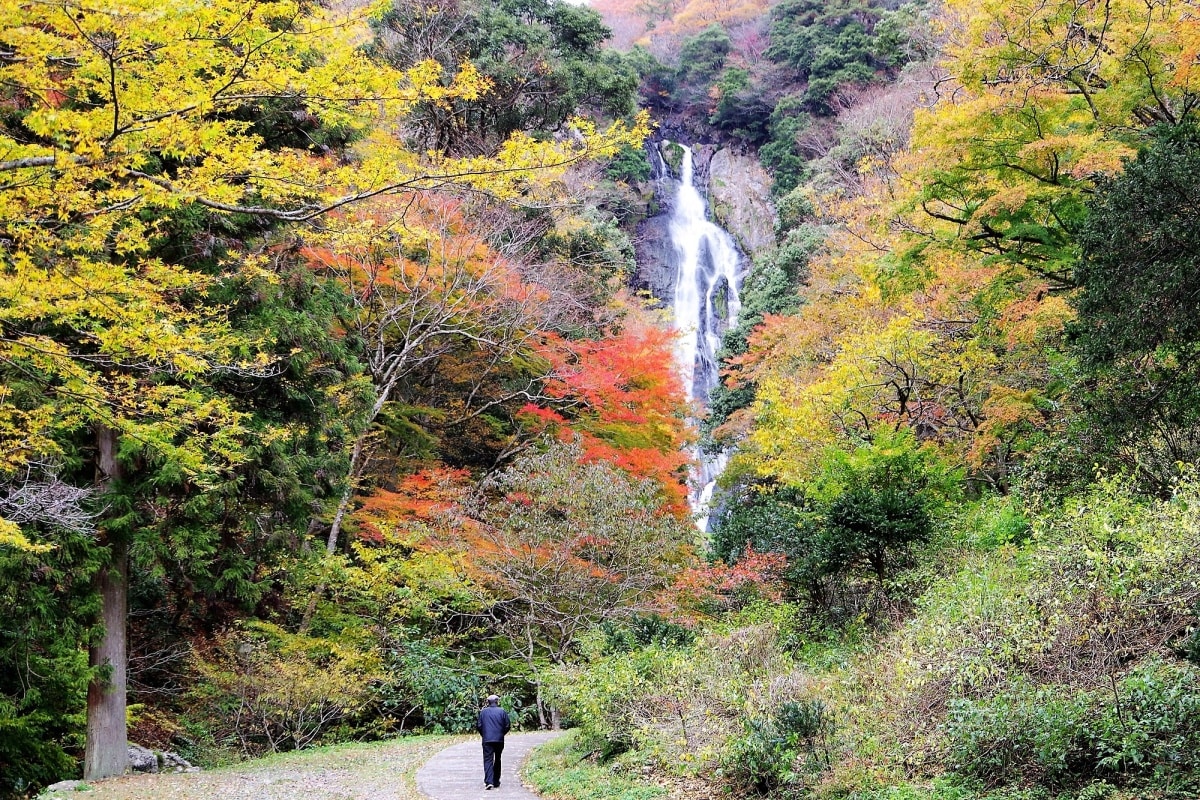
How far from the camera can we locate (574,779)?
833 centimetres

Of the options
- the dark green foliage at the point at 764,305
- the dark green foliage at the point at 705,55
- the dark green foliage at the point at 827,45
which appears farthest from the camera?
the dark green foliage at the point at 705,55

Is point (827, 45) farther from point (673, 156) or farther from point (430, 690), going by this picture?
point (430, 690)

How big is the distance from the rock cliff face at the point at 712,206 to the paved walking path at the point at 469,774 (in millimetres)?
Result: 27086

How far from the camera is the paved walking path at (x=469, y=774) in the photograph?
8539 mm

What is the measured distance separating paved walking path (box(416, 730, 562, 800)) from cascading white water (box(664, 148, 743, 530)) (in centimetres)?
1931

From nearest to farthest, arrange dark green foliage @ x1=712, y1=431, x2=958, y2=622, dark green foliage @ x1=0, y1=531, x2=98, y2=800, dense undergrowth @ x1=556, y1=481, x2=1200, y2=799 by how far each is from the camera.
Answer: dense undergrowth @ x1=556, y1=481, x2=1200, y2=799, dark green foliage @ x1=0, y1=531, x2=98, y2=800, dark green foliage @ x1=712, y1=431, x2=958, y2=622

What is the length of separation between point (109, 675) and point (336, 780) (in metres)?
3.26

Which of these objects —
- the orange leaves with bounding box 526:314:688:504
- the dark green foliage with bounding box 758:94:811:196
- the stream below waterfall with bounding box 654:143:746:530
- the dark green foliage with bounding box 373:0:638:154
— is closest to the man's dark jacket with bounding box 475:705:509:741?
the orange leaves with bounding box 526:314:688:504

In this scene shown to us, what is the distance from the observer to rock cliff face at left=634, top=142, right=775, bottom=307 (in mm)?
39406

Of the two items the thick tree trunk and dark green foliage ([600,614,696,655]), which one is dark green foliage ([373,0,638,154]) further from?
dark green foliage ([600,614,696,655])

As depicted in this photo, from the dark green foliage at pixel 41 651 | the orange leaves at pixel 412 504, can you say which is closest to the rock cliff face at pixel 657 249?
the orange leaves at pixel 412 504

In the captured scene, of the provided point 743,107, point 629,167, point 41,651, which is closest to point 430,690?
point 41,651

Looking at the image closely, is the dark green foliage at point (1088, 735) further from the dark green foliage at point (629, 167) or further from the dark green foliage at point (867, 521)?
the dark green foliage at point (629, 167)

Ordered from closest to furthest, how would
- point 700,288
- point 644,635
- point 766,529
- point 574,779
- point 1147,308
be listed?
point 1147,308 < point 574,779 < point 644,635 < point 766,529 < point 700,288
